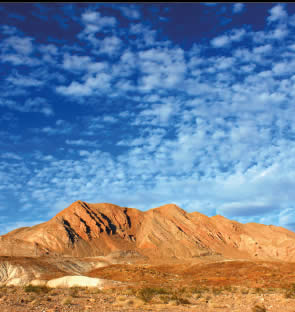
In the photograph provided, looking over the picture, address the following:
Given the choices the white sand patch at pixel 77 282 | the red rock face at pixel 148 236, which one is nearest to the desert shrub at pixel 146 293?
the white sand patch at pixel 77 282

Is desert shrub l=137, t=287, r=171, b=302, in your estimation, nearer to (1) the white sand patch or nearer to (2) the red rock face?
(1) the white sand patch

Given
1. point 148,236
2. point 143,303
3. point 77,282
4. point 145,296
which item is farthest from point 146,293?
point 148,236

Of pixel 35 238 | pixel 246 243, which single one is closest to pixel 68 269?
pixel 35 238

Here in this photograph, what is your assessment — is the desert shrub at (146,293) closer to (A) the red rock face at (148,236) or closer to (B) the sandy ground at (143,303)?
(B) the sandy ground at (143,303)

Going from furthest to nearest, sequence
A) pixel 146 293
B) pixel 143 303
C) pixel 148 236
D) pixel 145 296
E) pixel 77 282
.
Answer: pixel 148 236, pixel 77 282, pixel 146 293, pixel 145 296, pixel 143 303

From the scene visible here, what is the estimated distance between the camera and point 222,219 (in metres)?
113

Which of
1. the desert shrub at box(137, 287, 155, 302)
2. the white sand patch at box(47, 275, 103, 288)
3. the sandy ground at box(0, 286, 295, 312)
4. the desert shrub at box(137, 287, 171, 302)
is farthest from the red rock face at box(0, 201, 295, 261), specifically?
the desert shrub at box(137, 287, 155, 302)

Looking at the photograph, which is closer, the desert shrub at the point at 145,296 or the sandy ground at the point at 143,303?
the sandy ground at the point at 143,303

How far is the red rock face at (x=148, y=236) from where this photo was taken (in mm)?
86500

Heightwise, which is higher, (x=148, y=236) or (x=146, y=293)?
(x=148, y=236)

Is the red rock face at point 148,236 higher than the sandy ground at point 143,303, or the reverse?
the red rock face at point 148,236

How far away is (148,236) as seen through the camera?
96.6m

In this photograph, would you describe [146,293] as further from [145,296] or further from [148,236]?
[148,236]

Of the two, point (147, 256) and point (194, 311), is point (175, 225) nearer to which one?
point (147, 256)
